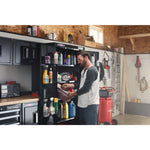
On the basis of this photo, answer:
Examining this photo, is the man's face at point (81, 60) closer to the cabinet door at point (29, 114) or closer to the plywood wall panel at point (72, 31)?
the plywood wall panel at point (72, 31)

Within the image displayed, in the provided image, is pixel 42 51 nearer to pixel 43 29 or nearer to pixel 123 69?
pixel 43 29

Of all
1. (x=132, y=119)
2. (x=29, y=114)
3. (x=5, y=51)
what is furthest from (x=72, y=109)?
(x=5, y=51)

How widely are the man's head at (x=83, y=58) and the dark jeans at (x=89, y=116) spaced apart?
88 cm

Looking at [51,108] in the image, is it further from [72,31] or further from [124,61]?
[124,61]

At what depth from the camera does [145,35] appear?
4.11 meters

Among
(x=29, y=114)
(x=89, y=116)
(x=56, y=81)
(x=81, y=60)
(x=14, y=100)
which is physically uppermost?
(x=81, y=60)

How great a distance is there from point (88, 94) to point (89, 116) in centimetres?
44

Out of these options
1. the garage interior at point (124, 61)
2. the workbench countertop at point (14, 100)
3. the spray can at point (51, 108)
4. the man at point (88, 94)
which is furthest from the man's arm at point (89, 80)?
Result: the workbench countertop at point (14, 100)

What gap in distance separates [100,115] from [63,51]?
5.18 feet

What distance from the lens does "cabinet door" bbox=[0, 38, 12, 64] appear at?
3.09m

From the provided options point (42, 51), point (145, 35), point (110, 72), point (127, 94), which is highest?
point (145, 35)

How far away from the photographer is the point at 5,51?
314 centimetres
